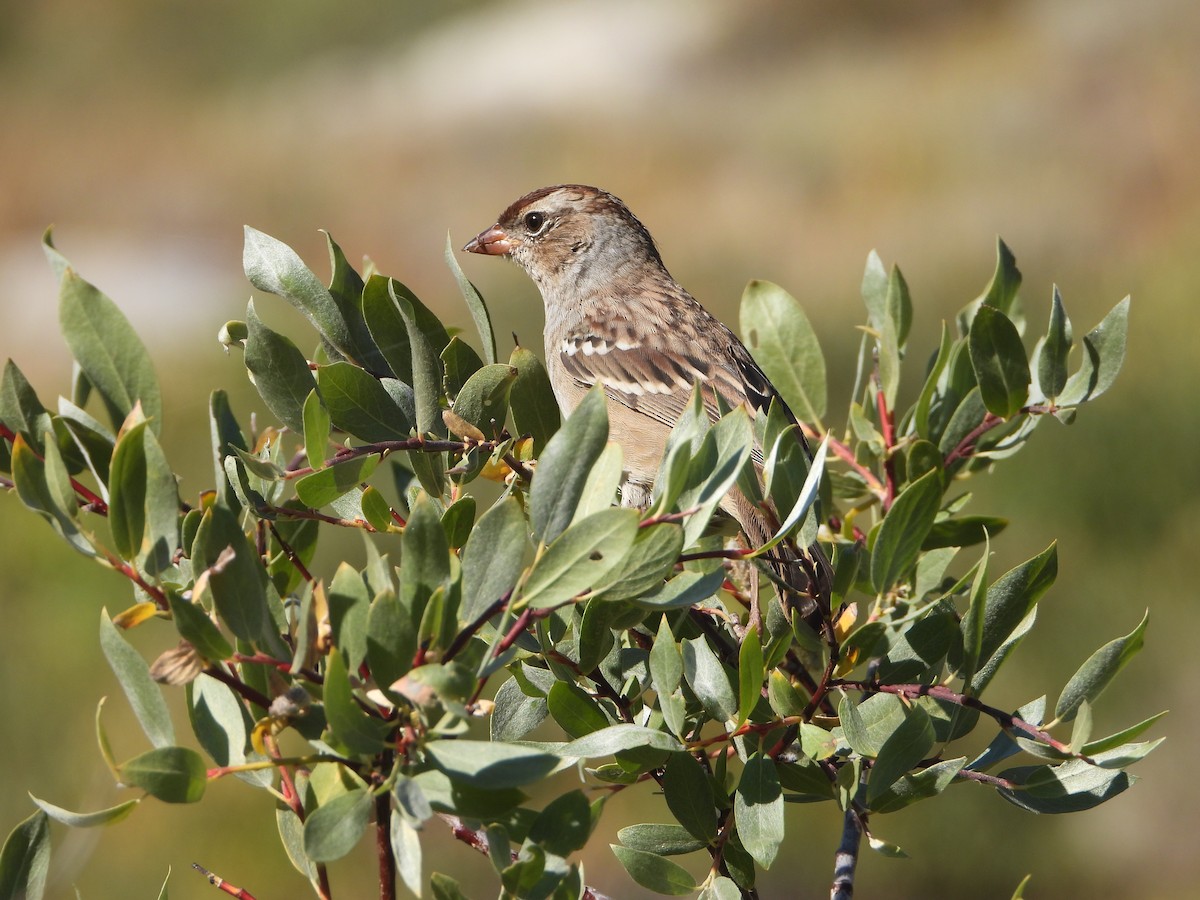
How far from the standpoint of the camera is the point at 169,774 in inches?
44.7

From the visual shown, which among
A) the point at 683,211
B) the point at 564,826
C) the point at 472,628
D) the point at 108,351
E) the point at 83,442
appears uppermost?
the point at 683,211

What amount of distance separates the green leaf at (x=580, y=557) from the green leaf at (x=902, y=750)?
45cm

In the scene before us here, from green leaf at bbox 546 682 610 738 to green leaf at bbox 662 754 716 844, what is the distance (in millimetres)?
102

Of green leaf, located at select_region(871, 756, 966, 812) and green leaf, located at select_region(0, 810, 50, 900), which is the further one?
green leaf, located at select_region(871, 756, 966, 812)

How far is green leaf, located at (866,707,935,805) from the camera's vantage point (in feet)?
4.63

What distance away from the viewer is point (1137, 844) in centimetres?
508

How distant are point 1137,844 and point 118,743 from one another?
4.38m

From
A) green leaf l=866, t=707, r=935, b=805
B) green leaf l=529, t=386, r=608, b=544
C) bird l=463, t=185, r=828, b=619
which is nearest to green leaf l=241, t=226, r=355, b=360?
green leaf l=529, t=386, r=608, b=544

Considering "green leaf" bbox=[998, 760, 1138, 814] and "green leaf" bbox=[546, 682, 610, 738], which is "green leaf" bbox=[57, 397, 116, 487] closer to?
"green leaf" bbox=[546, 682, 610, 738]

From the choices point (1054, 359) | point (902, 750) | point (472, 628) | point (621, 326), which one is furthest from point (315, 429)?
point (621, 326)

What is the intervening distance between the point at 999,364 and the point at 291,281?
1.06 m

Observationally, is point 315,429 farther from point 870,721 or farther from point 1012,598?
point 1012,598

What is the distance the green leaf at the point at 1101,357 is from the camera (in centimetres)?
198

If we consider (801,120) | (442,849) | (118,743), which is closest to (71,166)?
(801,120)
